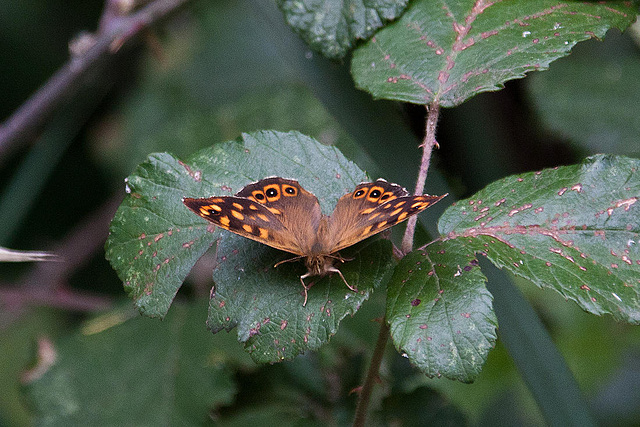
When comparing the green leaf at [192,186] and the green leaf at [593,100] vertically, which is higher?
the green leaf at [192,186]

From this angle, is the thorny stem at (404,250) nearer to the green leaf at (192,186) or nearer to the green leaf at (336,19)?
the green leaf at (192,186)

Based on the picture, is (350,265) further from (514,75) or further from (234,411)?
(234,411)

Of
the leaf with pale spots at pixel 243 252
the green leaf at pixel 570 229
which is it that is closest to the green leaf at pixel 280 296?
the leaf with pale spots at pixel 243 252

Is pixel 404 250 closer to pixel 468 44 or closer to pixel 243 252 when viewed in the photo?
pixel 243 252

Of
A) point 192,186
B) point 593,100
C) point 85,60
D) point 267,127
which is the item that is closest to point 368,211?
point 192,186

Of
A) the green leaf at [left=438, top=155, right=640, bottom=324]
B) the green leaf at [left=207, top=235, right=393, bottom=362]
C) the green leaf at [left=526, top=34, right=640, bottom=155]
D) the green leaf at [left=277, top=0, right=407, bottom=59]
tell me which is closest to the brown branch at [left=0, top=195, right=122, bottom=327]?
the green leaf at [left=207, top=235, right=393, bottom=362]

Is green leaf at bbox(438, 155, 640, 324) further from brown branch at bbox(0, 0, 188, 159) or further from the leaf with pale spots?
brown branch at bbox(0, 0, 188, 159)

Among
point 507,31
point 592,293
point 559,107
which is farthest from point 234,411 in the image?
point 559,107
